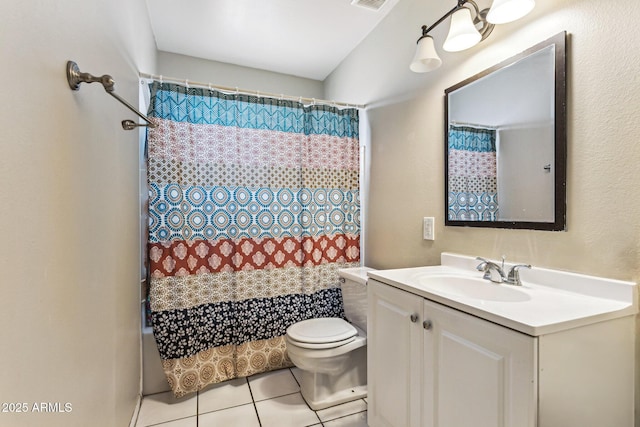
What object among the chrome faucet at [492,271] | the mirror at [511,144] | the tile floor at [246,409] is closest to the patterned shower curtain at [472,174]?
the mirror at [511,144]

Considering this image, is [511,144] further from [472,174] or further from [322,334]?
[322,334]

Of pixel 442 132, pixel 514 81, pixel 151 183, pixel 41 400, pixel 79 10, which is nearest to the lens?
pixel 41 400

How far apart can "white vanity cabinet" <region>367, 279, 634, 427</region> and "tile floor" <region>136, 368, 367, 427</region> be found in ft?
2.01

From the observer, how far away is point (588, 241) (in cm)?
102

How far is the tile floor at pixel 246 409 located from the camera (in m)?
1.62

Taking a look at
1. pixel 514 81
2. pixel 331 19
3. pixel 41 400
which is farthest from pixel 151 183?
pixel 514 81

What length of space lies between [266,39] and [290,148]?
93 cm

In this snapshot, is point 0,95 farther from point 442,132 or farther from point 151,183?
point 442,132

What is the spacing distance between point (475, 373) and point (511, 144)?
0.96 metres

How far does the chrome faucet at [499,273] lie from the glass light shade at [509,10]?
97 centimetres

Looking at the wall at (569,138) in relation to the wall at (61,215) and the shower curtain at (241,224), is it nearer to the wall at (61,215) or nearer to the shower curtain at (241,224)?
the shower curtain at (241,224)

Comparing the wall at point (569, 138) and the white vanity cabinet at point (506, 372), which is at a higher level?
the wall at point (569, 138)

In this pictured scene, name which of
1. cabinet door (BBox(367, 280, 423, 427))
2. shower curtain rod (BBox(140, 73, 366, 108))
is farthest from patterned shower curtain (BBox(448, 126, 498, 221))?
shower curtain rod (BBox(140, 73, 366, 108))

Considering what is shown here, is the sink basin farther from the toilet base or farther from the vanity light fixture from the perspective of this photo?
the vanity light fixture
